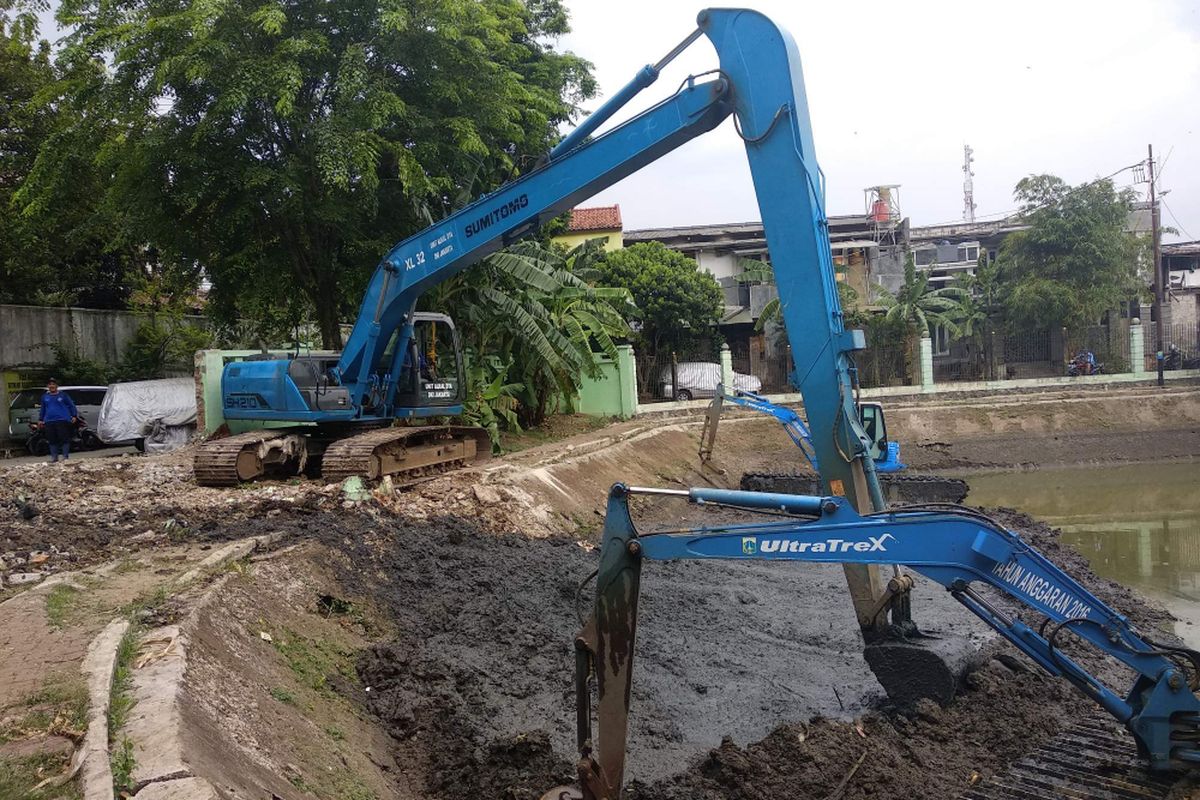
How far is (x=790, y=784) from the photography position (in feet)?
14.3

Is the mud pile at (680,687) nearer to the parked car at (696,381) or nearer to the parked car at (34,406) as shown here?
the parked car at (34,406)

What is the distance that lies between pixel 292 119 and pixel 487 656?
9743 millimetres

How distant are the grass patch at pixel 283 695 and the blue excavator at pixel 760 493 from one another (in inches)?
67.3

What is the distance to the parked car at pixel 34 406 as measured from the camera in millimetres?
19109

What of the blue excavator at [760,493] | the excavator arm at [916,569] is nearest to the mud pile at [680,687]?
the blue excavator at [760,493]

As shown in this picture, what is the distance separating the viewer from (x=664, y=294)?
24.8 metres

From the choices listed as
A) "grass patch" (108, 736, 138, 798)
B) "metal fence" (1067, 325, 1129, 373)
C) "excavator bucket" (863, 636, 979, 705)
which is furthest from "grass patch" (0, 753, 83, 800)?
"metal fence" (1067, 325, 1129, 373)

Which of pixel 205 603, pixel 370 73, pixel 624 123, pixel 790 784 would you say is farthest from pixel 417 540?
pixel 370 73

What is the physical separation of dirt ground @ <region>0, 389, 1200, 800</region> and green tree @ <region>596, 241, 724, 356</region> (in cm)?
1379

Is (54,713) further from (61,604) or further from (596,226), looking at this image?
(596,226)

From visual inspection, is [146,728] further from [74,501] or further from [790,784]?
[74,501]

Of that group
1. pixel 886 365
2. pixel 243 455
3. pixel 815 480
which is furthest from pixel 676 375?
pixel 243 455

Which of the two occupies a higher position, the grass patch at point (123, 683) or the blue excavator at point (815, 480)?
the grass patch at point (123, 683)

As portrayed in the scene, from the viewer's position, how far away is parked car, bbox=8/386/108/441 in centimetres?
1911
